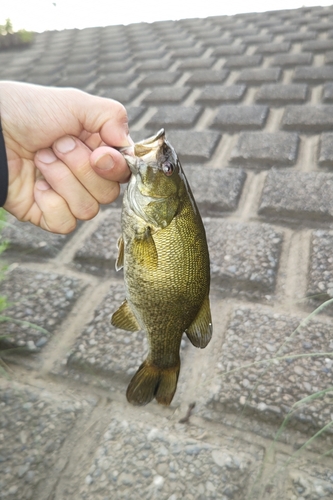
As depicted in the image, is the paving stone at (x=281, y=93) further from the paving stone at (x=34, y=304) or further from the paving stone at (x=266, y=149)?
the paving stone at (x=34, y=304)

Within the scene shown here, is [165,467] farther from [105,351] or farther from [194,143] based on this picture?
[194,143]

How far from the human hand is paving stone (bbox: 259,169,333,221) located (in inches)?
49.1

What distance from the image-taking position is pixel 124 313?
145 centimetres

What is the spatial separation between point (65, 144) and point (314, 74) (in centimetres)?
342

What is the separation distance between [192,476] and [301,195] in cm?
186

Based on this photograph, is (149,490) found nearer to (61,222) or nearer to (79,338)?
(79,338)

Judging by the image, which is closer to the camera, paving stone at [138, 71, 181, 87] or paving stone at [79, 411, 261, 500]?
paving stone at [79, 411, 261, 500]

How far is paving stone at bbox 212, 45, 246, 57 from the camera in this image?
5043 mm

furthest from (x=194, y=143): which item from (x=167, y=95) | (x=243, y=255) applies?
(x=243, y=255)

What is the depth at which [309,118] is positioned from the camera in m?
3.36

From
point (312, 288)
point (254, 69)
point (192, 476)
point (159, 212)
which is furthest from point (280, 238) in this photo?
point (254, 69)

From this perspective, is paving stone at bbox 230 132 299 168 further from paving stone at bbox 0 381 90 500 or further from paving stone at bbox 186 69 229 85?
paving stone at bbox 0 381 90 500

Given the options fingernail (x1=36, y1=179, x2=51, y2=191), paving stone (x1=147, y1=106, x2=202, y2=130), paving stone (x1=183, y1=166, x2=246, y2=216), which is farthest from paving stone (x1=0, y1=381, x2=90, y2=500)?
paving stone (x1=147, y1=106, x2=202, y2=130)

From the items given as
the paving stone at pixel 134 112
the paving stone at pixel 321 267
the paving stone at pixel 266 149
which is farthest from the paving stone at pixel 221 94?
the paving stone at pixel 321 267
